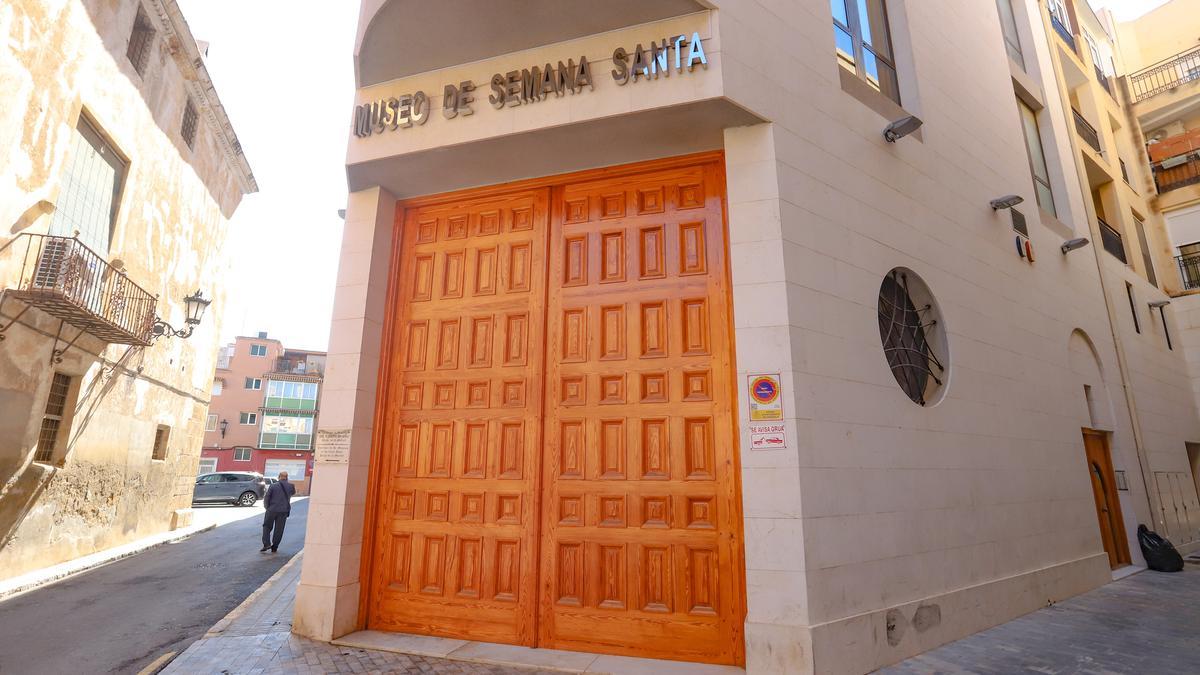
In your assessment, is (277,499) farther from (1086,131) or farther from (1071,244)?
(1086,131)

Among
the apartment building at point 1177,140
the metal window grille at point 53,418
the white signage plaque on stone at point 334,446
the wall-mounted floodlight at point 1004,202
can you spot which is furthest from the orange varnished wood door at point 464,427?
the apartment building at point 1177,140

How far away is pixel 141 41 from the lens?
41.9ft

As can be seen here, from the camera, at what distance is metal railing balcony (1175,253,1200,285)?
16206 millimetres

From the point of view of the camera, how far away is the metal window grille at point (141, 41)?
12426mm

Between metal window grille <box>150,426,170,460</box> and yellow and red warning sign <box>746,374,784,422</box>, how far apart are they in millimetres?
15938

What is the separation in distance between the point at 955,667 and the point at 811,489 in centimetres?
198

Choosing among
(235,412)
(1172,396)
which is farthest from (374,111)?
(235,412)

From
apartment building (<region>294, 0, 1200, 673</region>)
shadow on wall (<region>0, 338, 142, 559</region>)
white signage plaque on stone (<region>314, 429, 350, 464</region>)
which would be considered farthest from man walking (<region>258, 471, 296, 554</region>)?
apartment building (<region>294, 0, 1200, 673</region>)

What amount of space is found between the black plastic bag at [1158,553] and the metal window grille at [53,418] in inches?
764

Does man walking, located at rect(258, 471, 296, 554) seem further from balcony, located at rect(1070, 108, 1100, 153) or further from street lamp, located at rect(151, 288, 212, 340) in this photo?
balcony, located at rect(1070, 108, 1100, 153)

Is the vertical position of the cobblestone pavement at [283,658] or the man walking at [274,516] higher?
the man walking at [274,516]

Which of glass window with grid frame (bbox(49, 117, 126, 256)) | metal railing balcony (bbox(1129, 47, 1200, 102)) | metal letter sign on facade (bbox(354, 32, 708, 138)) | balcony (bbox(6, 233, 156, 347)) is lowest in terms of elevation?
balcony (bbox(6, 233, 156, 347))

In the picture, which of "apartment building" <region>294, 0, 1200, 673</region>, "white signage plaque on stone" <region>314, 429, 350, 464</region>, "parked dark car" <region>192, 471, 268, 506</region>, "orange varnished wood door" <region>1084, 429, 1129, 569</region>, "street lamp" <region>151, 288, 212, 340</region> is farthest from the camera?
"parked dark car" <region>192, 471, 268, 506</region>

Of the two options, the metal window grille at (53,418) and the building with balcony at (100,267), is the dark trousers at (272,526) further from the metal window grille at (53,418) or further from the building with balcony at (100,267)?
the metal window grille at (53,418)
